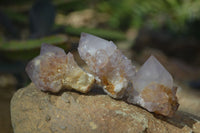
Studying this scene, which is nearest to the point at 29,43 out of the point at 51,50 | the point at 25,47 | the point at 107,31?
the point at 25,47

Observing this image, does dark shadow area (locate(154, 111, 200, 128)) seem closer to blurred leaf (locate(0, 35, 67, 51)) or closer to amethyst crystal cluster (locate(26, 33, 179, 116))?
amethyst crystal cluster (locate(26, 33, 179, 116))

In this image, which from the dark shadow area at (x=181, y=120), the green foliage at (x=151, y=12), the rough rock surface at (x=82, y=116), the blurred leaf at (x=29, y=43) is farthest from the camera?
the green foliage at (x=151, y=12)

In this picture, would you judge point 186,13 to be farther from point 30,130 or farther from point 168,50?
point 30,130

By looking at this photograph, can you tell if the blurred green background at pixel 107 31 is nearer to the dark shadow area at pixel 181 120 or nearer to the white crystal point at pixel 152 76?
the dark shadow area at pixel 181 120

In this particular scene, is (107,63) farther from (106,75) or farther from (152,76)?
(152,76)

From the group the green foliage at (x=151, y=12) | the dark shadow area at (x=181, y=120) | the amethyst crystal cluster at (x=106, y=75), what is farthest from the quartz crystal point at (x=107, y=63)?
the green foliage at (x=151, y=12)

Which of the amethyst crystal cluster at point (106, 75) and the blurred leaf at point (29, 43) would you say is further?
the blurred leaf at point (29, 43)
